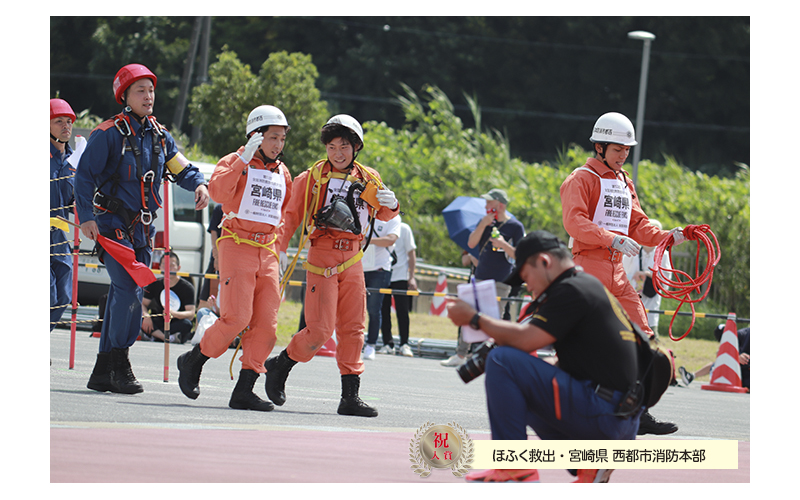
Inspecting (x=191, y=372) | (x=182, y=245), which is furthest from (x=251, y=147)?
(x=182, y=245)

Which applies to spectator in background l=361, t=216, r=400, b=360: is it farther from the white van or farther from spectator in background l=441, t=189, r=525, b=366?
the white van

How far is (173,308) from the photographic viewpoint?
1149cm

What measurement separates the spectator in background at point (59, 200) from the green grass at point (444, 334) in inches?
215

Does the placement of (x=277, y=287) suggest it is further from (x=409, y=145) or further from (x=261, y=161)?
(x=409, y=145)

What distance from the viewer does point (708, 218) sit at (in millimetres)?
20094

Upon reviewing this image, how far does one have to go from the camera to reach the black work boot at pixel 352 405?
6348mm

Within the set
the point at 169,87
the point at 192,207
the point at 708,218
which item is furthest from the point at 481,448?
the point at 169,87

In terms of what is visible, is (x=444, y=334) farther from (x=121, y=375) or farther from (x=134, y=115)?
(x=134, y=115)

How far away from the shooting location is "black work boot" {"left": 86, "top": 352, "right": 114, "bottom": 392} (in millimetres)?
6332

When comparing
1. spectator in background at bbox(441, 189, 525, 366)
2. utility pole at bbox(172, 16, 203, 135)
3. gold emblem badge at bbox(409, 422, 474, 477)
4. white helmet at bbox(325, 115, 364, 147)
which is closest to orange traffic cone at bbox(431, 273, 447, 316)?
spectator in background at bbox(441, 189, 525, 366)

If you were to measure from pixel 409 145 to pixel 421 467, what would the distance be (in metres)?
22.1

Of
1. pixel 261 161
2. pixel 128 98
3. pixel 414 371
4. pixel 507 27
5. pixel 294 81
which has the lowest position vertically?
pixel 414 371

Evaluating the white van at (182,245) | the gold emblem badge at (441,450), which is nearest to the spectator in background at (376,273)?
the white van at (182,245)

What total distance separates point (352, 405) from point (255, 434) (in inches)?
51.5
